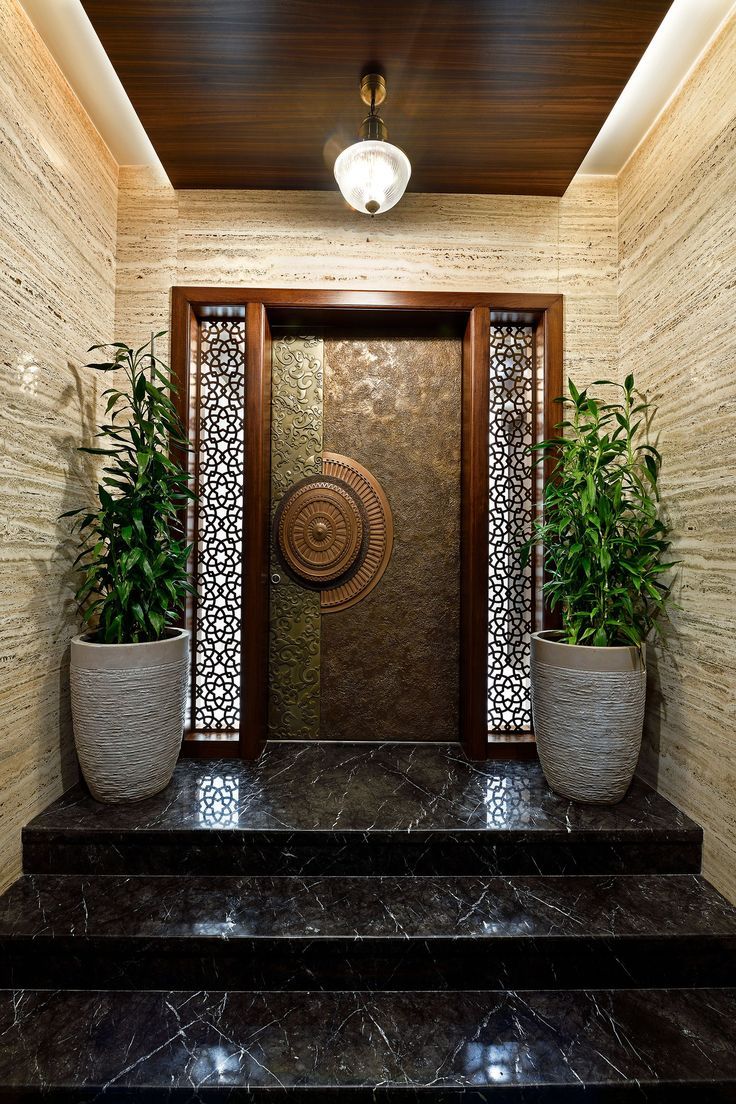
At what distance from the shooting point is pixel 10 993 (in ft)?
5.06

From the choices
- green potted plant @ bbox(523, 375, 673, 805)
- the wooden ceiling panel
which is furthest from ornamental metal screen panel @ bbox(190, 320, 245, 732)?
green potted plant @ bbox(523, 375, 673, 805)

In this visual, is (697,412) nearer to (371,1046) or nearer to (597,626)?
(597,626)

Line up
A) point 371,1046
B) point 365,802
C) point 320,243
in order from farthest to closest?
point 320,243
point 365,802
point 371,1046

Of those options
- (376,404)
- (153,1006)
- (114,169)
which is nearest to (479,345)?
(376,404)

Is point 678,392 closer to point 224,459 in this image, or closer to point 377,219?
point 377,219

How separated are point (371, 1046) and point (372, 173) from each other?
2720 millimetres

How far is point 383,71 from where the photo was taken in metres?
1.88

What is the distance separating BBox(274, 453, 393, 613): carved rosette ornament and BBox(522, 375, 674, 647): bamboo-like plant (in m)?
0.85

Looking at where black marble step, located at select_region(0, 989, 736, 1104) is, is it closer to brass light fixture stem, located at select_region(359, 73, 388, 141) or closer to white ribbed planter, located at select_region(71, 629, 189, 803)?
white ribbed planter, located at select_region(71, 629, 189, 803)

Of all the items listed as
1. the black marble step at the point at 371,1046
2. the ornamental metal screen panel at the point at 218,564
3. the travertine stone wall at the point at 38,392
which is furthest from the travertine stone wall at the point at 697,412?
the travertine stone wall at the point at 38,392

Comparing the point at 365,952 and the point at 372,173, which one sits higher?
the point at 372,173

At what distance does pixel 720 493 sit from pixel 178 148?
8.40 feet

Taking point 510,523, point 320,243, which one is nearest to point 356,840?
point 510,523

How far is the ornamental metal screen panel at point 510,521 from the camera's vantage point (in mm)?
2619
